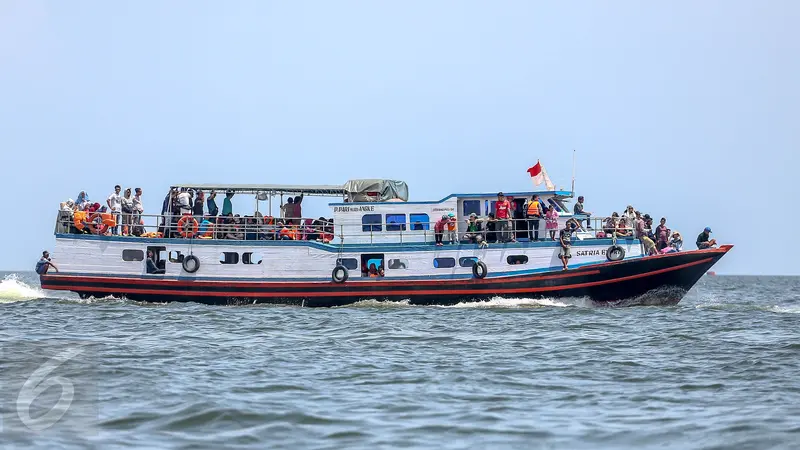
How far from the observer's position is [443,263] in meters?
35.1

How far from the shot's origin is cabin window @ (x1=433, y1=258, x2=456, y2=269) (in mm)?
35031

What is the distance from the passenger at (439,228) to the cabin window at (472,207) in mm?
961

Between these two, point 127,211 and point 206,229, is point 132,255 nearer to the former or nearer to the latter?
point 127,211

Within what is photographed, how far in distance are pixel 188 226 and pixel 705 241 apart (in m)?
18.5

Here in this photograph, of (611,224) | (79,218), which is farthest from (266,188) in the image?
(611,224)

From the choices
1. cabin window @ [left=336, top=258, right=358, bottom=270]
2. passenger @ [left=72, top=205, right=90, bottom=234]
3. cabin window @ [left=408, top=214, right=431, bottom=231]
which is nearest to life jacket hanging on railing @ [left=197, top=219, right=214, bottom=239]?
passenger @ [left=72, top=205, right=90, bottom=234]

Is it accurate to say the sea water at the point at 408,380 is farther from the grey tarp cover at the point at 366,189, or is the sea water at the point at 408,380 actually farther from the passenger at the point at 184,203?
the grey tarp cover at the point at 366,189

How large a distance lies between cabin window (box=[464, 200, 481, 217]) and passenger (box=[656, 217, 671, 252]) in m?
6.54

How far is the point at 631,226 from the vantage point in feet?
116

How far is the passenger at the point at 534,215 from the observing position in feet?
114

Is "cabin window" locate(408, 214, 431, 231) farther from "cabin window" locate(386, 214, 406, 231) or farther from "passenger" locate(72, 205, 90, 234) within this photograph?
"passenger" locate(72, 205, 90, 234)

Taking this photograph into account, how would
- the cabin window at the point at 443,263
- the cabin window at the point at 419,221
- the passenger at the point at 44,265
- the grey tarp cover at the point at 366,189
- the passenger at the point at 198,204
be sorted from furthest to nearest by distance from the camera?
the grey tarp cover at the point at 366,189 < the passenger at the point at 198,204 < the cabin window at the point at 419,221 < the passenger at the point at 44,265 < the cabin window at the point at 443,263

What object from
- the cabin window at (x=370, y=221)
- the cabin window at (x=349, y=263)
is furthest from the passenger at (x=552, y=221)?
the cabin window at (x=349, y=263)

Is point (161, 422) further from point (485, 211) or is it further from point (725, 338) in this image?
point (485, 211)
